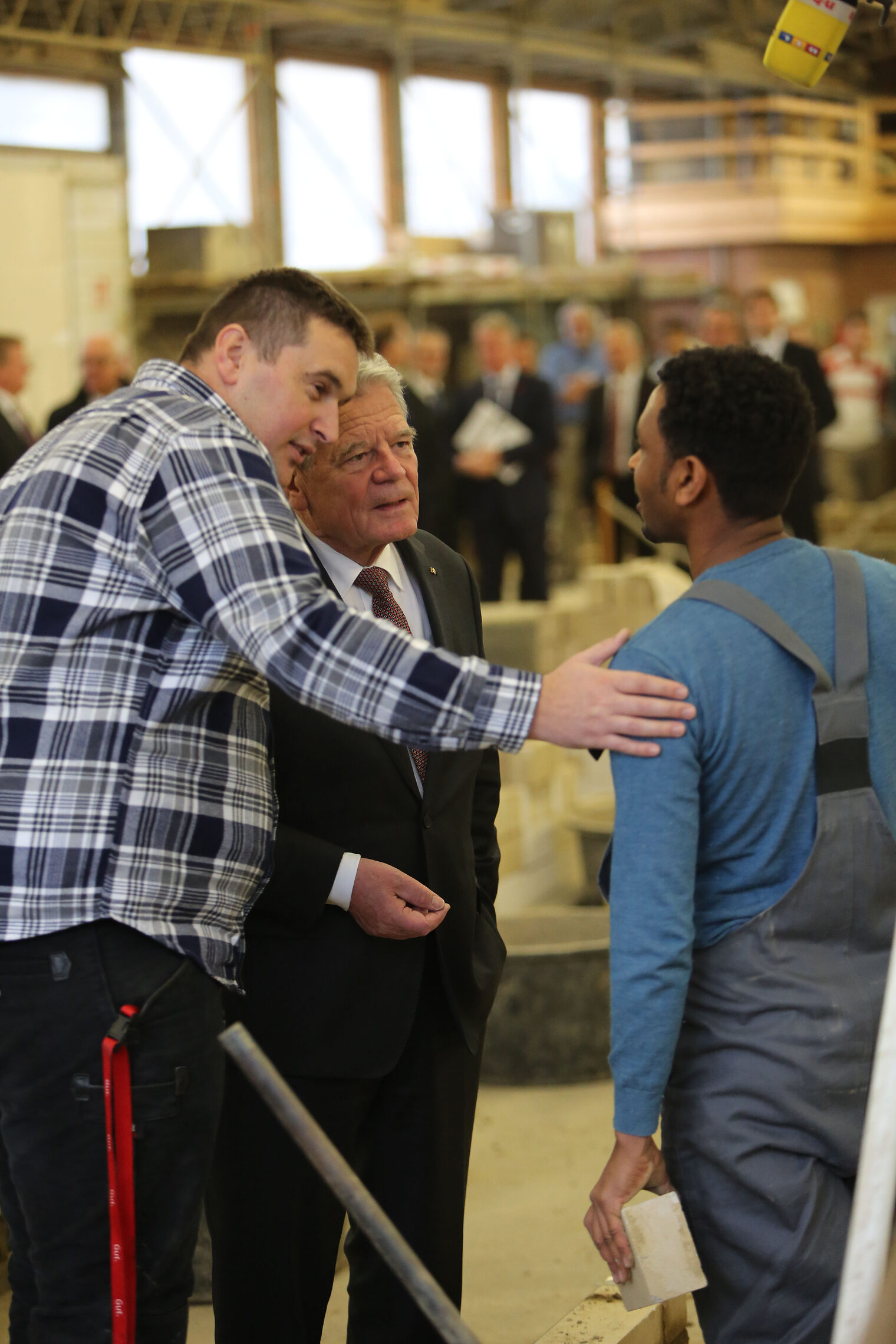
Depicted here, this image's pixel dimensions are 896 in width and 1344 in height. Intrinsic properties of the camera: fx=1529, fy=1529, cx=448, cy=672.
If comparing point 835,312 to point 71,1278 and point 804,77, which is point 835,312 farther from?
point 71,1278

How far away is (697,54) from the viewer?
66.2 ft

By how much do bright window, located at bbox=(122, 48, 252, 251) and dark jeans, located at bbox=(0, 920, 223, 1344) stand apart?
41.3ft

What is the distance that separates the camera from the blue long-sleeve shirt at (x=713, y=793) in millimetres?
1721

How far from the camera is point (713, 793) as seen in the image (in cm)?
176

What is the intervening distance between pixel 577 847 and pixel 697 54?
56.2ft

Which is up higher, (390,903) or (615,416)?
(615,416)

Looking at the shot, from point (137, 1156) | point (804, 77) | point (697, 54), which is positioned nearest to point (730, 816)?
point (137, 1156)

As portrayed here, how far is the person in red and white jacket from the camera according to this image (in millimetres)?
14375

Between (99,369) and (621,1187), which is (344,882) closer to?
(621,1187)

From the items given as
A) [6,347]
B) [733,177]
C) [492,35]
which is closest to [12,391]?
[6,347]

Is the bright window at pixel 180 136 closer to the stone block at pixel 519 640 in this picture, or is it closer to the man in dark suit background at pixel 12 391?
the man in dark suit background at pixel 12 391

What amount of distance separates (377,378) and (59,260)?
10789mm

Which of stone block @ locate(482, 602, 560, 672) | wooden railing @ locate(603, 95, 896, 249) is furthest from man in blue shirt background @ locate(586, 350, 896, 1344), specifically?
wooden railing @ locate(603, 95, 896, 249)

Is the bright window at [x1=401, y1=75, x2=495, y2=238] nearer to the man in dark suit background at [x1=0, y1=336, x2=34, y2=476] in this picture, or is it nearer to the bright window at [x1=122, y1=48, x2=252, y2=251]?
the bright window at [x1=122, y1=48, x2=252, y2=251]
